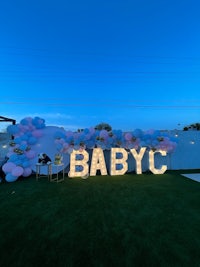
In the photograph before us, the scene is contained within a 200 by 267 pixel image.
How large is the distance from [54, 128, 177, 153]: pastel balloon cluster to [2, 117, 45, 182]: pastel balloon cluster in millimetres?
877

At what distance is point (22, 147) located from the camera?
4.93 metres

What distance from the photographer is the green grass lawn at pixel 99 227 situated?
1659mm

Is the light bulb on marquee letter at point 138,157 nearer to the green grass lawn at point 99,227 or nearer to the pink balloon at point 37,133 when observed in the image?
the green grass lawn at point 99,227

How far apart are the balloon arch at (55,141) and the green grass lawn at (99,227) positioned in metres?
1.12

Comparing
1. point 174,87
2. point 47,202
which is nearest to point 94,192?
point 47,202

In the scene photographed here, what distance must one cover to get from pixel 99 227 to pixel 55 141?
394 centimetres

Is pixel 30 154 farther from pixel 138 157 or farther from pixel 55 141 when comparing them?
pixel 138 157

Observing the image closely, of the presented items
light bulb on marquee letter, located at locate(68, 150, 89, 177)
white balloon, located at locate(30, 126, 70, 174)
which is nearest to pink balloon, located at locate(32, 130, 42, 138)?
white balloon, located at locate(30, 126, 70, 174)

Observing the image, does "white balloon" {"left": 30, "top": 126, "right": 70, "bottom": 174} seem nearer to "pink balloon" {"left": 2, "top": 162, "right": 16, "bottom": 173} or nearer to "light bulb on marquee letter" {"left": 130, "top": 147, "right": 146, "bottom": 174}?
"pink balloon" {"left": 2, "top": 162, "right": 16, "bottom": 173}

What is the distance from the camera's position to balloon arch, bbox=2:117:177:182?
495 centimetres

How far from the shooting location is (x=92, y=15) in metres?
8.04

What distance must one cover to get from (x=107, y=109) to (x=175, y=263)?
16301 mm

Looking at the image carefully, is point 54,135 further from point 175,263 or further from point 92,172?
point 175,263

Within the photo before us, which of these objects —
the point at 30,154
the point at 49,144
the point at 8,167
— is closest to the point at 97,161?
the point at 49,144
